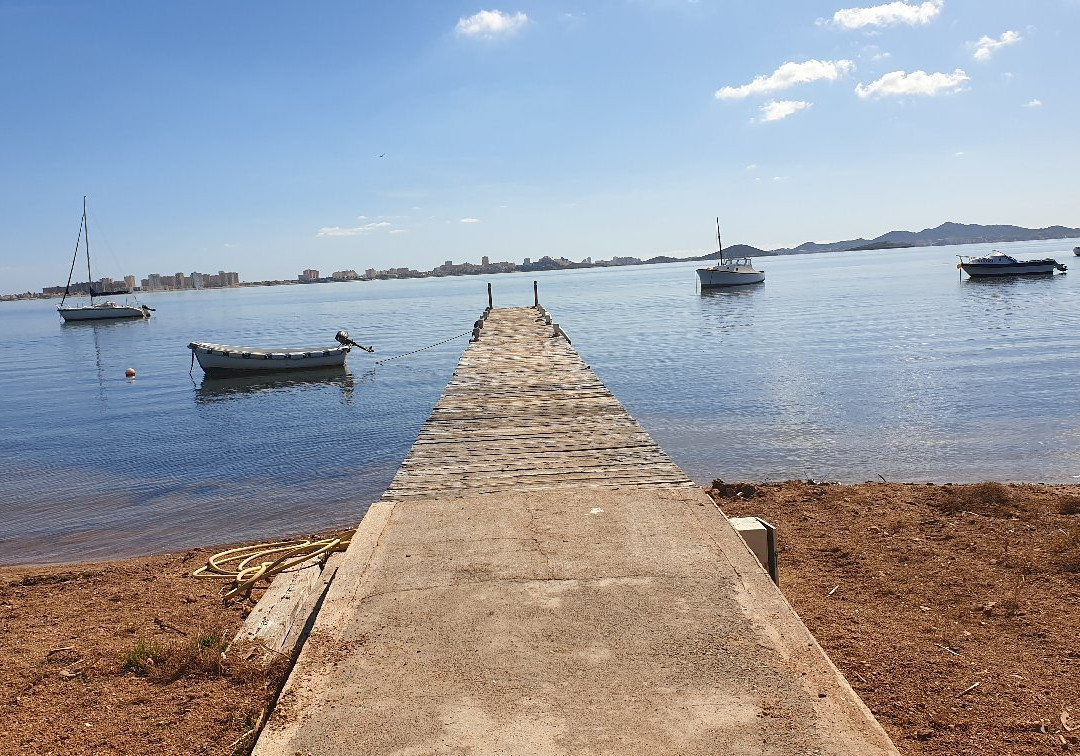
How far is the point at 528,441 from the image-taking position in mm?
8883

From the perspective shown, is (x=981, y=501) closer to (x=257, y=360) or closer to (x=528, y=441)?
(x=528, y=441)

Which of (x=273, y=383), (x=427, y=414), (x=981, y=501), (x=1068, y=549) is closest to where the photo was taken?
(x=1068, y=549)

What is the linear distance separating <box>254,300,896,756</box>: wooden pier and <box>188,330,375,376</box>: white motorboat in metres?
28.0

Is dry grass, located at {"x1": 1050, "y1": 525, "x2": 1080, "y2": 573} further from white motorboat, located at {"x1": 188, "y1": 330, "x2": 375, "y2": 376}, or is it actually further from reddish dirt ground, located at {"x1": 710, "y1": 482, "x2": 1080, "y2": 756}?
white motorboat, located at {"x1": 188, "y1": 330, "x2": 375, "y2": 376}

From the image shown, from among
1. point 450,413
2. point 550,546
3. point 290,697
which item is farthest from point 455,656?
point 450,413

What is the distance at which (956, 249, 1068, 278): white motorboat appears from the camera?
76438mm

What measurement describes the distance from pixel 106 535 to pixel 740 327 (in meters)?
38.5

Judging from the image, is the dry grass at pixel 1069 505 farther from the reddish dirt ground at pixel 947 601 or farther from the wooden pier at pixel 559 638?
the wooden pier at pixel 559 638

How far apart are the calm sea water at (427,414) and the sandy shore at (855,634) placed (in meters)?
3.05

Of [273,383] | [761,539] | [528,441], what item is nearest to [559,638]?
[761,539]

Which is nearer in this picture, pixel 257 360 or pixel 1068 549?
pixel 1068 549

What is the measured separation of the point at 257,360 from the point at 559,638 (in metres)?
32.2

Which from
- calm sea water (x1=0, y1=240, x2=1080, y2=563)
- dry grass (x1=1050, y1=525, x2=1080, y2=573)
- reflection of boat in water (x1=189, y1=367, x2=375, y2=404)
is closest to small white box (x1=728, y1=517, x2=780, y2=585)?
dry grass (x1=1050, y1=525, x2=1080, y2=573)

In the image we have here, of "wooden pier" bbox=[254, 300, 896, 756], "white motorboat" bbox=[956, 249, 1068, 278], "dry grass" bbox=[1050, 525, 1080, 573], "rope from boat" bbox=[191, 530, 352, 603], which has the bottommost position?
"dry grass" bbox=[1050, 525, 1080, 573]
